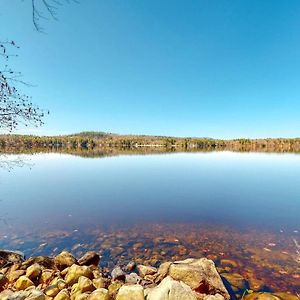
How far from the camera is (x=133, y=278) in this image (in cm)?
711

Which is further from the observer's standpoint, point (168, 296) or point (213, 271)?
point (213, 271)

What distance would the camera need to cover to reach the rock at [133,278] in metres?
6.91

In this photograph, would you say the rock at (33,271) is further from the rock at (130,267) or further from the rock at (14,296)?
the rock at (130,267)

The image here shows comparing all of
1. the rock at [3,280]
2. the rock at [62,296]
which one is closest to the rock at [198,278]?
the rock at [62,296]

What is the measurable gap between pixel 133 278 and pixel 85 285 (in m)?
1.58

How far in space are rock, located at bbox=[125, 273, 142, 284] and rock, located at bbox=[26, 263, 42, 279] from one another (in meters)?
2.48

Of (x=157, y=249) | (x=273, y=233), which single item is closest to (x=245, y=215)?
(x=273, y=233)

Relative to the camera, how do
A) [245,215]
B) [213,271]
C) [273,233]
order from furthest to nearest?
1. [245,215]
2. [273,233]
3. [213,271]

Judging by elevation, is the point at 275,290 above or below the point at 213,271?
below

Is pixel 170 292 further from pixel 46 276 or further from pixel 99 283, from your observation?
pixel 46 276

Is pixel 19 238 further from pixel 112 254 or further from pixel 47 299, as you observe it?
pixel 47 299

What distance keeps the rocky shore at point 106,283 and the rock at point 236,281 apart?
0.32 meters

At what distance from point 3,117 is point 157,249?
24.3 ft

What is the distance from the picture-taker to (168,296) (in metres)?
4.90
